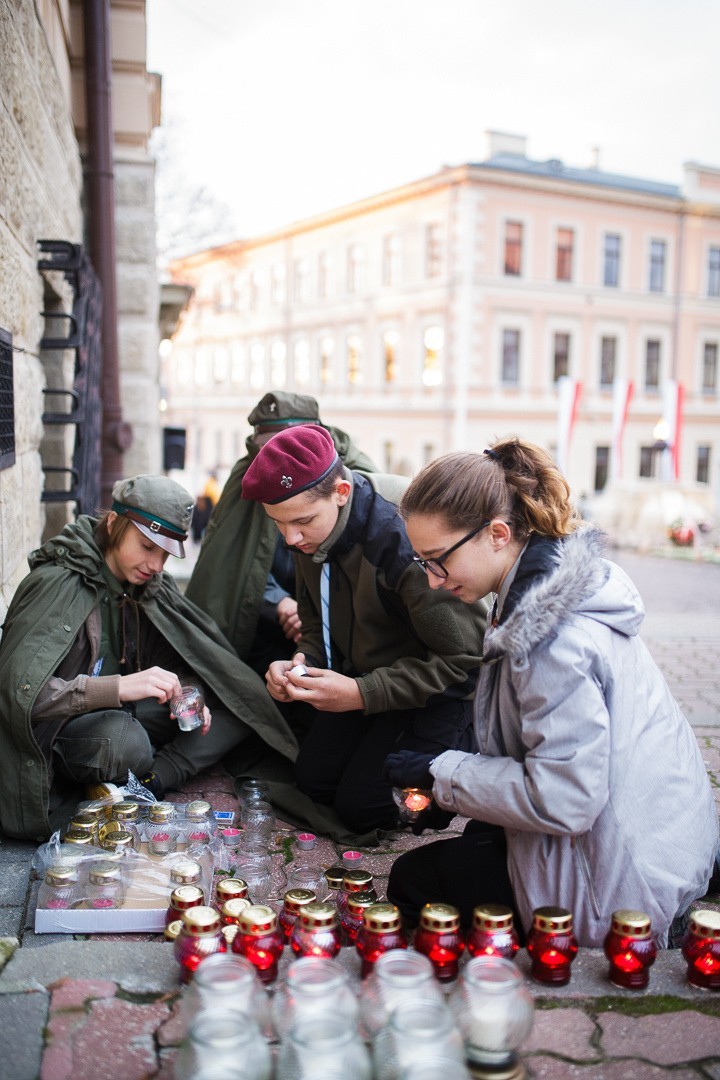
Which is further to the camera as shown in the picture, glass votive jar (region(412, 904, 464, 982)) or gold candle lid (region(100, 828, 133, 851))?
gold candle lid (region(100, 828, 133, 851))

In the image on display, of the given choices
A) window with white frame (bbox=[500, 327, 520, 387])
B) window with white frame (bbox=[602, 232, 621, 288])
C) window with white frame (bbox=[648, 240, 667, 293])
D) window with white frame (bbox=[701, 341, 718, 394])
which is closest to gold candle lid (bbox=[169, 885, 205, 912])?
window with white frame (bbox=[500, 327, 520, 387])

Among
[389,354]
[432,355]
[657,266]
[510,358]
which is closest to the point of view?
[510,358]

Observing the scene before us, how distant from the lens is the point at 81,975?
246 cm

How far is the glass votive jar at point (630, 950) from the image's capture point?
2.41 meters

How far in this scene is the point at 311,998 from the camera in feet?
6.43

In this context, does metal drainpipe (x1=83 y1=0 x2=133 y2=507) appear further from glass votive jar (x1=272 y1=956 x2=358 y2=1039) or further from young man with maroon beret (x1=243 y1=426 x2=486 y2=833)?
glass votive jar (x1=272 y1=956 x2=358 y2=1039)

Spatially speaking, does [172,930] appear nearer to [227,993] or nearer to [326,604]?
[227,993]

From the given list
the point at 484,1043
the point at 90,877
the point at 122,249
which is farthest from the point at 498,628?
the point at 122,249

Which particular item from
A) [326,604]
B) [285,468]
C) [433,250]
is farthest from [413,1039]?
[433,250]

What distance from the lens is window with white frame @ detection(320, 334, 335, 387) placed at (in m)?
44.6

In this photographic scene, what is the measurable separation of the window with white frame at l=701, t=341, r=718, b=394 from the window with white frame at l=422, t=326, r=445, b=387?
1221 cm

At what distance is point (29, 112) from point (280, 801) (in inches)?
131

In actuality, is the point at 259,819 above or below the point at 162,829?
below

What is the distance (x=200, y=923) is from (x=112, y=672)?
179 cm
